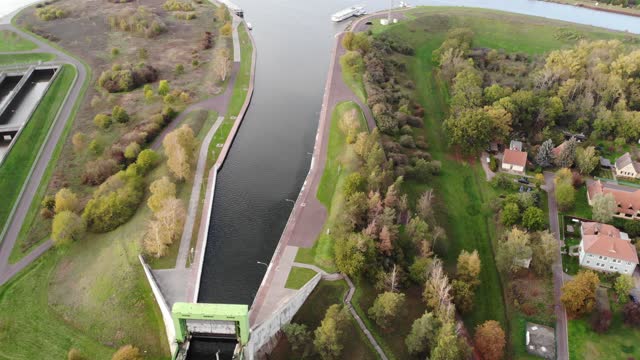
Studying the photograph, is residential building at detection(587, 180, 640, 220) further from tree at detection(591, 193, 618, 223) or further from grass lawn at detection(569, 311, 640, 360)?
grass lawn at detection(569, 311, 640, 360)

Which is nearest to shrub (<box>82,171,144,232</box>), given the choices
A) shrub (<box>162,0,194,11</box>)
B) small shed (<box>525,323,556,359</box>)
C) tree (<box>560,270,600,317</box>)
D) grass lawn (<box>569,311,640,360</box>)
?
small shed (<box>525,323,556,359</box>)

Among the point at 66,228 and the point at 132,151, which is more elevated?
the point at 132,151

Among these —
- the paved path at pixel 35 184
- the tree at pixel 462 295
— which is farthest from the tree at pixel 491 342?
the paved path at pixel 35 184

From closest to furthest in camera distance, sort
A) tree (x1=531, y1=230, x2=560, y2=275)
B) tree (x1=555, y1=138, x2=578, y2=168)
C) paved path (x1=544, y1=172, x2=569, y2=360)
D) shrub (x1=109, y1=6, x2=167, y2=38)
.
Result: paved path (x1=544, y1=172, x2=569, y2=360), tree (x1=531, y1=230, x2=560, y2=275), tree (x1=555, y1=138, x2=578, y2=168), shrub (x1=109, y1=6, x2=167, y2=38)

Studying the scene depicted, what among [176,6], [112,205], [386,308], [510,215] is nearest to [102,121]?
[112,205]

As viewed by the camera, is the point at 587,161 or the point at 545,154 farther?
the point at 545,154

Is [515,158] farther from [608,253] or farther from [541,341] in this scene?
[541,341]

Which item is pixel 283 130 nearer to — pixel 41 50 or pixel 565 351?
pixel 565 351
